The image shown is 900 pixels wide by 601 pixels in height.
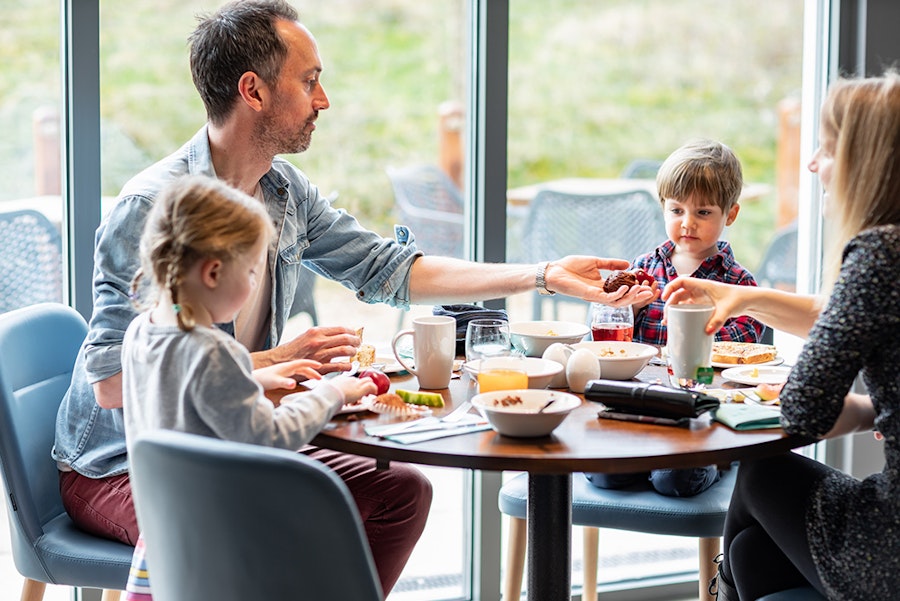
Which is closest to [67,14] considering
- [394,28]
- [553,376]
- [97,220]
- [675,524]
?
[97,220]

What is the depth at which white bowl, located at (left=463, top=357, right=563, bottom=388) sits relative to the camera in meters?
1.72

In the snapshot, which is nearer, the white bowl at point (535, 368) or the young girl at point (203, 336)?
the young girl at point (203, 336)

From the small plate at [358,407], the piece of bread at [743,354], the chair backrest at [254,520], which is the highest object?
the piece of bread at [743,354]

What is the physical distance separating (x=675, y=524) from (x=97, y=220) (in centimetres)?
150

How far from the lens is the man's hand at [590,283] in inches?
84.1

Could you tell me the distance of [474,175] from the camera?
2.79m

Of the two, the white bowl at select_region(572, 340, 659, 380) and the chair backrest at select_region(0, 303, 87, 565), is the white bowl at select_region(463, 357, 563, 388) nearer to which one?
the white bowl at select_region(572, 340, 659, 380)

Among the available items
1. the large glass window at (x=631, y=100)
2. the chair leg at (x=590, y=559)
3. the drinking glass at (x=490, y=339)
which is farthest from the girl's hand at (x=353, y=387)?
the large glass window at (x=631, y=100)

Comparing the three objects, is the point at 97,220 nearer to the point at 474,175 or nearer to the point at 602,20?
the point at 474,175

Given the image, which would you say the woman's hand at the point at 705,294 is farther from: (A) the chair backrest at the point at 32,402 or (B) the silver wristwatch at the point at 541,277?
(A) the chair backrest at the point at 32,402

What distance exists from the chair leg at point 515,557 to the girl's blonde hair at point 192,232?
1089 millimetres

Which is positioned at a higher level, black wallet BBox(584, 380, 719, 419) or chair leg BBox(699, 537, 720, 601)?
black wallet BBox(584, 380, 719, 419)

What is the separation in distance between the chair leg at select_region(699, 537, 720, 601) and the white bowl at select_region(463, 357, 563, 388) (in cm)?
73

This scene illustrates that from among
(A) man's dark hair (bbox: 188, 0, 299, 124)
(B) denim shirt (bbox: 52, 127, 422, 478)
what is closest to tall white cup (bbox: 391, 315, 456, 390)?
(B) denim shirt (bbox: 52, 127, 422, 478)
